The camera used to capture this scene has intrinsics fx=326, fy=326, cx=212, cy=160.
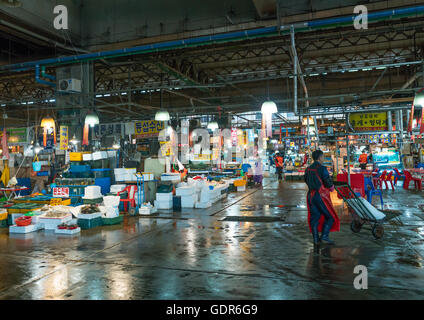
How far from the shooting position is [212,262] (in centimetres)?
515

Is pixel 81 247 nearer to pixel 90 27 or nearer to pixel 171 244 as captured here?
pixel 171 244

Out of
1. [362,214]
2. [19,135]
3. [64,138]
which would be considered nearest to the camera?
[362,214]

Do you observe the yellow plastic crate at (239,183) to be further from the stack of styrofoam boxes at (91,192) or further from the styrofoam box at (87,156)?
the stack of styrofoam boxes at (91,192)

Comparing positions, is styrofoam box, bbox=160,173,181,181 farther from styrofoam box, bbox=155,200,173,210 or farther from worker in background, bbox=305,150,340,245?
worker in background, bbox=305,150,340,245

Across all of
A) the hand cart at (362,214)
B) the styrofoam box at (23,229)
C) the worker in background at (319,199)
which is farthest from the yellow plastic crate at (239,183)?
the worker in background at (319,199)

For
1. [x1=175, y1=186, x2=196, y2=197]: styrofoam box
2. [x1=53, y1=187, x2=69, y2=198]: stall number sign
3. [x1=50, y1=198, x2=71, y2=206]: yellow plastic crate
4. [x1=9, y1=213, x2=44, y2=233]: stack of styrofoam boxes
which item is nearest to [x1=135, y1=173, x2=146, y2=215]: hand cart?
[x1=175, y1=186, x2=196, y2=197]: styrofoam box

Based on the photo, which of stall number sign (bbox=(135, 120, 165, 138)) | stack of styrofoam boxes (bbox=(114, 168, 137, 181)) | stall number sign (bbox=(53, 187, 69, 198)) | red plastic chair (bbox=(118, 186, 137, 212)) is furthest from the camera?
stall number sign (bbox=(135, 120, 165, 138))

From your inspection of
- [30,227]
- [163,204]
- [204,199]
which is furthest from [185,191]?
[30,227]

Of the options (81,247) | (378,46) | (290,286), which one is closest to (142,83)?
(378,46)

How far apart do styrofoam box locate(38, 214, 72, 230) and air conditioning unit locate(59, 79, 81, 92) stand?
807cm

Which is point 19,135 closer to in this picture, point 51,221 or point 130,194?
point 130,194

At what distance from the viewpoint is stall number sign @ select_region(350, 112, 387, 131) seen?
33.1ft

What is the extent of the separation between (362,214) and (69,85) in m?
12.9

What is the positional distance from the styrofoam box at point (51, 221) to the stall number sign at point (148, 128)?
28.2 feet
